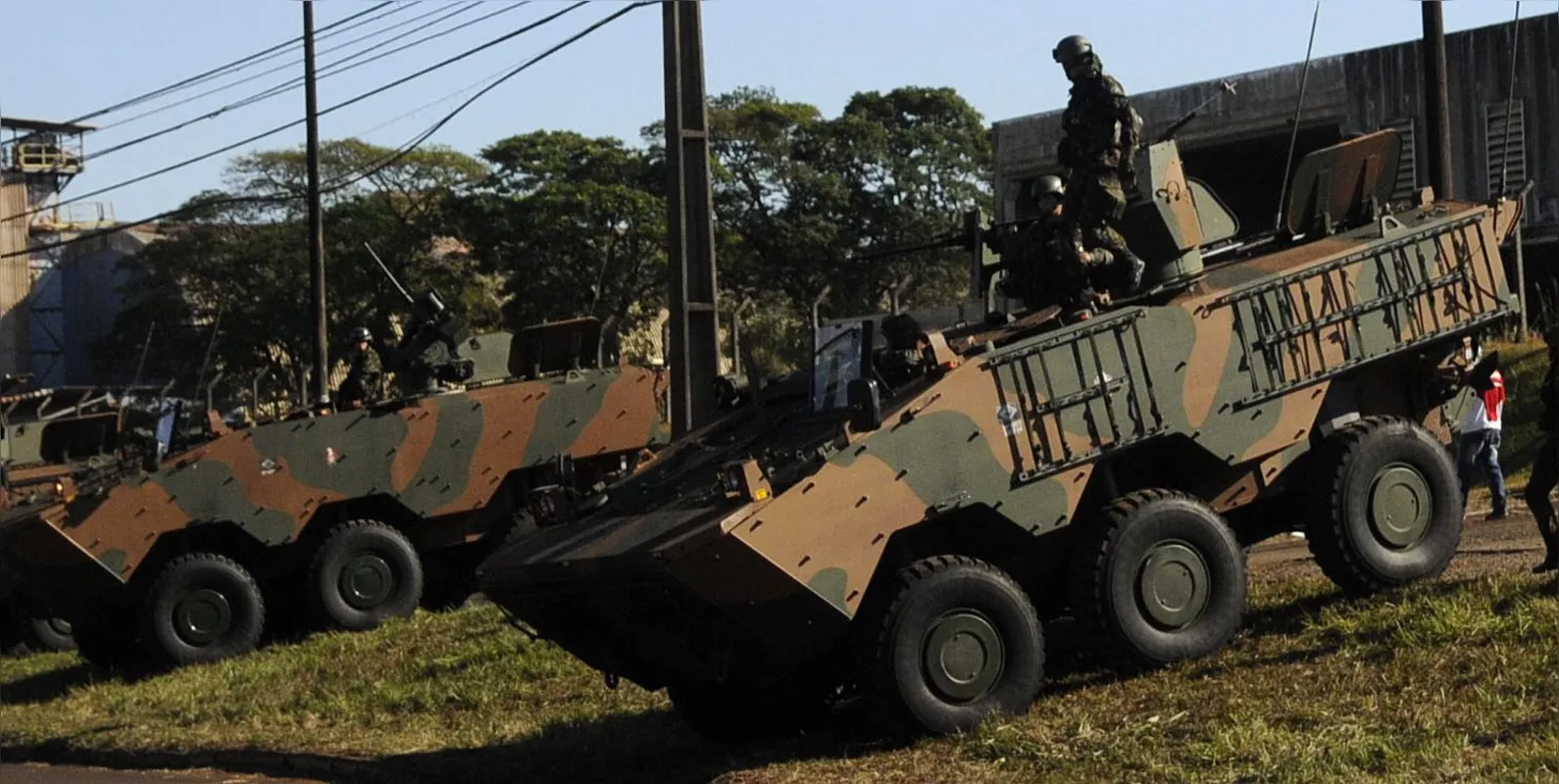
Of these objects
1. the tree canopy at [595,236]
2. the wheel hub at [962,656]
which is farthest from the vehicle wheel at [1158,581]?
the tree canopy at [595,236]

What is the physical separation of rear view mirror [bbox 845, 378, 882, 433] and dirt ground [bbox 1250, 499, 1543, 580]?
11.5ft

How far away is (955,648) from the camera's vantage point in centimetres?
930

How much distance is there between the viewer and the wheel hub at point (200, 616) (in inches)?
638

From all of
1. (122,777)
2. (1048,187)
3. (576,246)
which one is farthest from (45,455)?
(576,246)

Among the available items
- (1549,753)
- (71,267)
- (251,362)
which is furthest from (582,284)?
(1549,753)

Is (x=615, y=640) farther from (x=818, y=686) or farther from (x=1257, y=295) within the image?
(x=1257, y=295)

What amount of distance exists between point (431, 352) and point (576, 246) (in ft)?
66.4

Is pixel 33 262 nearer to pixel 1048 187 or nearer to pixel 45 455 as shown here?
pixel 45 455

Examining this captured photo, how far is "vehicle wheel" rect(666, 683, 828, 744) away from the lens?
10281mm

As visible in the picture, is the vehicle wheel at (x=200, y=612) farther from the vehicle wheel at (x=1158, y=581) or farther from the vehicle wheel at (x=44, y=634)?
the vehicle wheel at (x=1158, y=581)

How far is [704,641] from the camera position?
9617 mm

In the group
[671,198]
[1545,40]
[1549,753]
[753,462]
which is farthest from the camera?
[1545,40]

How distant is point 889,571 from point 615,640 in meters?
1.42

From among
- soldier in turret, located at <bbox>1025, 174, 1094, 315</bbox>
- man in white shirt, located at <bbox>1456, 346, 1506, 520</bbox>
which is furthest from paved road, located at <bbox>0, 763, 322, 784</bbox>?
man in white shirt, located at <bbox>1456, 346, 1506, 520</bbox>
